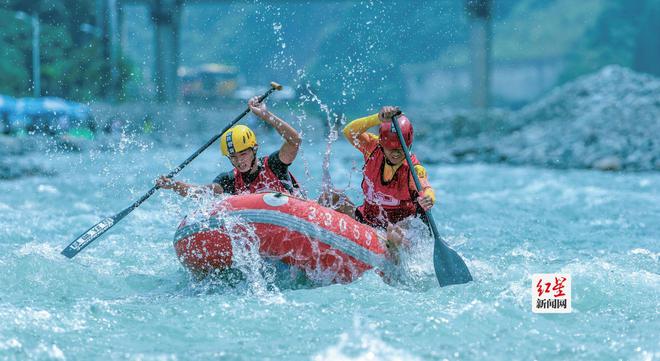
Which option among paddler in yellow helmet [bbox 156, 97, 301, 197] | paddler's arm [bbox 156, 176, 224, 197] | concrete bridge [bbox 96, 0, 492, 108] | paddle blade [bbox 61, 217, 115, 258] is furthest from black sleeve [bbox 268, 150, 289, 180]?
concrete bridge [bbox 96, 0, 492, 108]

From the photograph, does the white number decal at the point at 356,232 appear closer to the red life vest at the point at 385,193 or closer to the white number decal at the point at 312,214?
the white number decal at the point at 312,214

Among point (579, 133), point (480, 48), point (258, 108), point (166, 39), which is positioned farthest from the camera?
point (166, 39)

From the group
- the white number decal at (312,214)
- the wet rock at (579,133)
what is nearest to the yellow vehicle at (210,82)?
the wet rock at (579,133)

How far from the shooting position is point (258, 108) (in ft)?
23.8

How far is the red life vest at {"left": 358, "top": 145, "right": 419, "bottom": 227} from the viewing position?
7.32 metres

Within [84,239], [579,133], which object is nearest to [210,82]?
[579,133]

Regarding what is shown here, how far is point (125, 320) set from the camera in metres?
6.02

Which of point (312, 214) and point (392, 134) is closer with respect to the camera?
point (312, 214)

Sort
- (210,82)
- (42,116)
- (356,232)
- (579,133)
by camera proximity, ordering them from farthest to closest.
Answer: (210,82) → (42,116) → (579,133) → (356,232)

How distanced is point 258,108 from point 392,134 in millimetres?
1065

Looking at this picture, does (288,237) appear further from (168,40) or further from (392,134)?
(168,40)

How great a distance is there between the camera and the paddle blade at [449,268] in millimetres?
6918

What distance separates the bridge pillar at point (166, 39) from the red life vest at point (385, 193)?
38576mm

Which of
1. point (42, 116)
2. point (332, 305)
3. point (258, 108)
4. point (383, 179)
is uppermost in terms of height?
point (42, 116)
